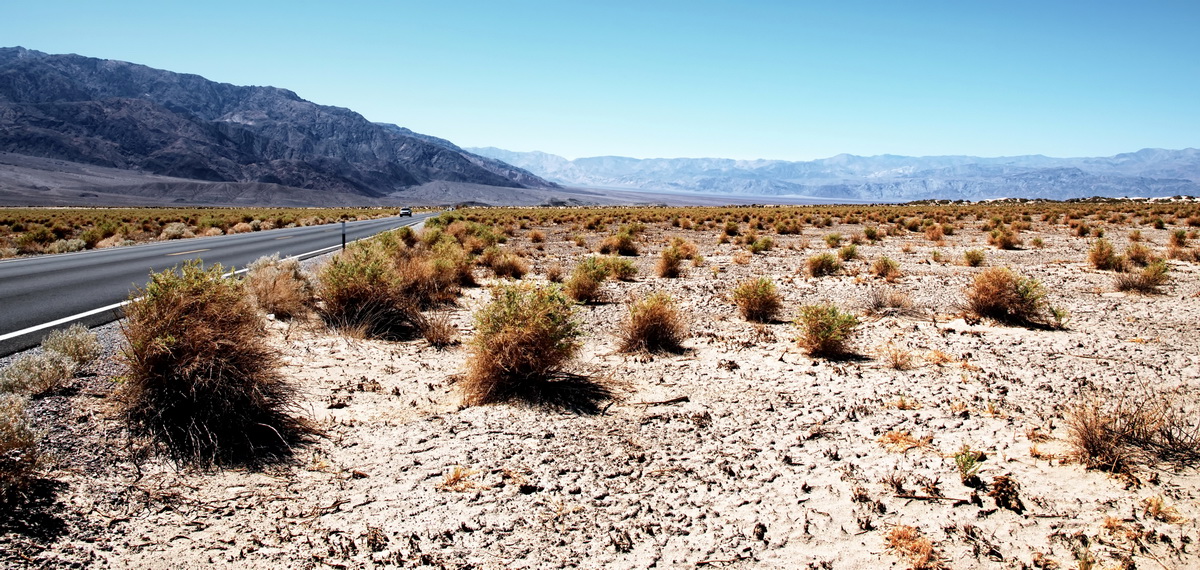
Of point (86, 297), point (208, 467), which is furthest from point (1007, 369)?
point (86, 297)

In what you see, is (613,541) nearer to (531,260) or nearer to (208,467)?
(208,467)

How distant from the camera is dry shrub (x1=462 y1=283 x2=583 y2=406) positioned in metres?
5.68

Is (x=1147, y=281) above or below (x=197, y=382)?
below

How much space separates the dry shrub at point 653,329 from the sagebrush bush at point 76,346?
5.10m

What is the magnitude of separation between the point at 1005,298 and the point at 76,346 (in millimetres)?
10687

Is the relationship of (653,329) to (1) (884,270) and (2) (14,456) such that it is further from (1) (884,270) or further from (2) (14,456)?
(1) (884,270)

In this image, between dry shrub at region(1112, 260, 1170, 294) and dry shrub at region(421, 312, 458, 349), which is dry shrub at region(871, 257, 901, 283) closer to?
dry shrub at region(1112, 260, 1170, 294)

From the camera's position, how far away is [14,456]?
11.5 feet

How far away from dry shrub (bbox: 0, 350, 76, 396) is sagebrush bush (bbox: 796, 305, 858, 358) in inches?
275

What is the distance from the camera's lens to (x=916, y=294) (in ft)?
37.6

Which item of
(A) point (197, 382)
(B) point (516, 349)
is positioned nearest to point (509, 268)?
(B) point (516, 349)

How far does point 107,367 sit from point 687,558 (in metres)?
5.15

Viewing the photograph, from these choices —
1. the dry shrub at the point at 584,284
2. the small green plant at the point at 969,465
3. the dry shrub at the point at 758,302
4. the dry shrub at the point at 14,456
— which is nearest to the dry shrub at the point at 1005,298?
the dry shrub at the point at 758,302

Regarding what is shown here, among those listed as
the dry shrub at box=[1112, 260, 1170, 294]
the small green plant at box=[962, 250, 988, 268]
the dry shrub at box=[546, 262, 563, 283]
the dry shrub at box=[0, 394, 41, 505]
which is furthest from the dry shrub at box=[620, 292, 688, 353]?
the small green plant at box=[962, 250, 988, 268]
